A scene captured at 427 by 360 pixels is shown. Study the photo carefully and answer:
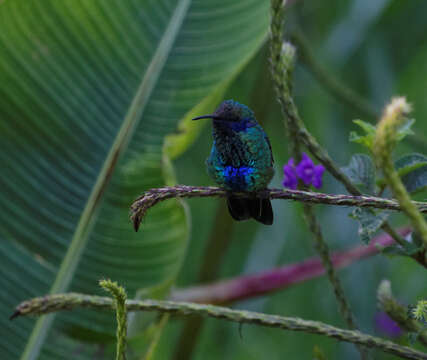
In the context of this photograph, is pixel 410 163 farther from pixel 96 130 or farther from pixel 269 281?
pixel 96 130

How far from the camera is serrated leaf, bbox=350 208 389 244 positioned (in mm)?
865

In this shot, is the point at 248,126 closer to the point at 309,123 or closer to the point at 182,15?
the point at 182,15

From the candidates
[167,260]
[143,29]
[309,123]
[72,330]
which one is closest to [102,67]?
[143,29]

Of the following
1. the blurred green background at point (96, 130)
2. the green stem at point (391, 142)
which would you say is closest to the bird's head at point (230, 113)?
the blurred green background at point (96, 130)

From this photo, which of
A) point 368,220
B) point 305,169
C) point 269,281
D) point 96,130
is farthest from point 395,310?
point 96,130

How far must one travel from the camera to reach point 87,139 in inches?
62.1

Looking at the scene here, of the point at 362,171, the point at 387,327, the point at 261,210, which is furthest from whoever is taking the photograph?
the point at 387,327

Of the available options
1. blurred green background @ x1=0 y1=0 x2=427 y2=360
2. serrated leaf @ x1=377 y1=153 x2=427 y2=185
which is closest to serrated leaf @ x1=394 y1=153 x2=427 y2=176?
serrated leaf @ x1=377 y1=153 x2=427 y2=185

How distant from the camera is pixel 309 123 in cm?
319

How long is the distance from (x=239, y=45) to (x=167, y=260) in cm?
63

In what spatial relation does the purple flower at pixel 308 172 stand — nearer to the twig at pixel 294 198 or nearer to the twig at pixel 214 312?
the twig at pixel 294 198

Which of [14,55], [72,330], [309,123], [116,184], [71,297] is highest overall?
[309,123]

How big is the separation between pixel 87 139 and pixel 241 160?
57 cm

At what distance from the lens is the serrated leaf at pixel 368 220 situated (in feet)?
2.84
